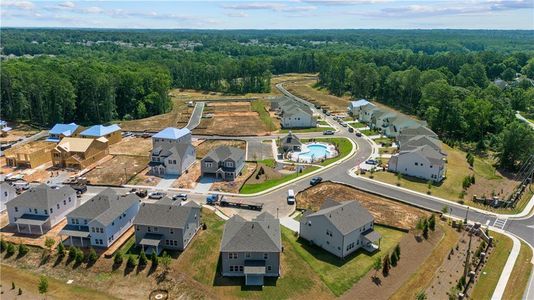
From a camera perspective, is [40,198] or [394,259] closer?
[394,259]

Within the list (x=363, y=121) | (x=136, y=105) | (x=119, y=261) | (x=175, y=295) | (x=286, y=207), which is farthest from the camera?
(x=136, y=105)

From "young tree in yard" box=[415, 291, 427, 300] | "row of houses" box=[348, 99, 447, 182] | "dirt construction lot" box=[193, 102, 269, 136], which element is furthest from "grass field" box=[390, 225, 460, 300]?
"dirt construction lot" box=[193, 102, 269, 136]

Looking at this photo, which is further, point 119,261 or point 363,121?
point 363,121

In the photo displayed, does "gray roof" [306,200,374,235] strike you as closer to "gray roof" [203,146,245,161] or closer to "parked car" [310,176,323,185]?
"parked car" [310,176,323,185]

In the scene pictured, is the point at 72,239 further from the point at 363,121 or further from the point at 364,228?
the point at 363,121

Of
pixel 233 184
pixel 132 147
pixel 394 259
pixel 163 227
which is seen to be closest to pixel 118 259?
pixel 163 227

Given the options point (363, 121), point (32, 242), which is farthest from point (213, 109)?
point (32, 242)

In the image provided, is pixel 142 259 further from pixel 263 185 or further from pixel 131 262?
pixel 263 185
